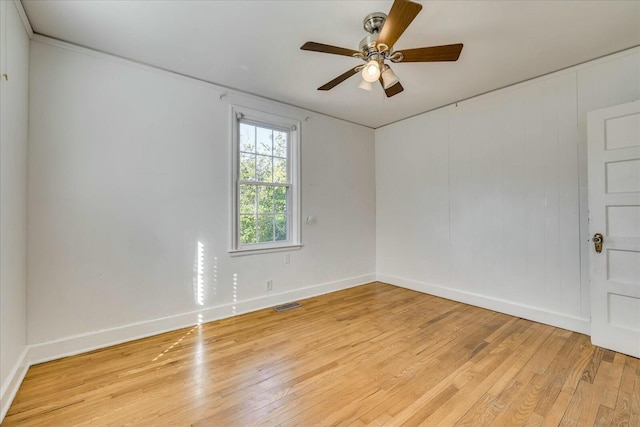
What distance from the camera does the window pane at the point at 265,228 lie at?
11.6 feet

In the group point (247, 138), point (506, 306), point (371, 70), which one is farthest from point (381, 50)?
point (506, 306)

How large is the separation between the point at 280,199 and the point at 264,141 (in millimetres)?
775

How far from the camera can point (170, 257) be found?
9.26 feet

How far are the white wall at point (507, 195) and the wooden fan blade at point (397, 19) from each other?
2132mm

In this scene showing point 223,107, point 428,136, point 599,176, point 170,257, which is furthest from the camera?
point 428,136

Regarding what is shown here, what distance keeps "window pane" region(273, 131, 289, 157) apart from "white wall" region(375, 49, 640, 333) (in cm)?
183

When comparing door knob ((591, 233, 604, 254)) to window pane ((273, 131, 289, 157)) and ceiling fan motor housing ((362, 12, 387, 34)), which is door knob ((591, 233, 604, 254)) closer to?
ceiling fan motor housing ((362, 12, 387, 34))

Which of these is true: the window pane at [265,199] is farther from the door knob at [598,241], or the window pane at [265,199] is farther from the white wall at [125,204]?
the door knob at [598,241]

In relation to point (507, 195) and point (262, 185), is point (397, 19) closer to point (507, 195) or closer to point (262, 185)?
point (262, 185)

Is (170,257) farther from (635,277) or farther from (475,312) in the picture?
(635,277)

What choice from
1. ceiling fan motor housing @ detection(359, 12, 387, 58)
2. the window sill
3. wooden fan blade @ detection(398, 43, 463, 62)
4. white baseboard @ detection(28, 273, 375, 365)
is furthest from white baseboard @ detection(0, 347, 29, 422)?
wooden fan blade @ detection(398, 43, 463, 62)

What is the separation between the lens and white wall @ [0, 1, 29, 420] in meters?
1.72

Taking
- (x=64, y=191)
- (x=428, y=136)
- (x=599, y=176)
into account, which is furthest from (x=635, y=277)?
(x=64, y=191)

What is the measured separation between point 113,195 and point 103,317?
43.1 inches
